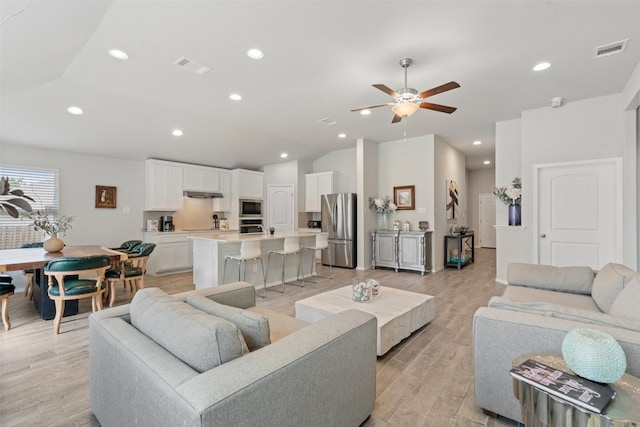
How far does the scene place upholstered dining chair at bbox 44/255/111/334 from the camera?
10.4ft

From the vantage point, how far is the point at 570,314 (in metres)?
1.70

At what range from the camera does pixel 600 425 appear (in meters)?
1.05

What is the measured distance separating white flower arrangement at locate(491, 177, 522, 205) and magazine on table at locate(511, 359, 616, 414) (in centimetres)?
451

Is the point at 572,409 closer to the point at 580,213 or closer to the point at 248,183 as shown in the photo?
the point at 580,213

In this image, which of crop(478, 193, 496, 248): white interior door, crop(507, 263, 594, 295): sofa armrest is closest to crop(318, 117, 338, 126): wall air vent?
crop(507, 263, 594, 295): sofa armrest

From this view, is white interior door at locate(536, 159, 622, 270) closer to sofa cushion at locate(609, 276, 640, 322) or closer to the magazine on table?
sofa cushion at locate(609, 276, 640, 322)

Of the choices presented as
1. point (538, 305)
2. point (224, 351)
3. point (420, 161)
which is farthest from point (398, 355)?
point (420, 161)

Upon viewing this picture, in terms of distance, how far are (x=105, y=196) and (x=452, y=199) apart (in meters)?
7.83

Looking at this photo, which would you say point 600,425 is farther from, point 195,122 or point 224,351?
point 195,122

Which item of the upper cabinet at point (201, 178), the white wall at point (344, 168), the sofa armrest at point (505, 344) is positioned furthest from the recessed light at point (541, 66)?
the upper cabinet at point (201, 178)

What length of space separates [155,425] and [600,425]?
160cm

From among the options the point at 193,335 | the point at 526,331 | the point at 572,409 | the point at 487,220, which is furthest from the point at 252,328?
the point at 487,220

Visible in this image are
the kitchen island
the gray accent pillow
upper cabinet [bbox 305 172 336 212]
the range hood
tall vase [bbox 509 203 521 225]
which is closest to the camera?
the gray accent pillow

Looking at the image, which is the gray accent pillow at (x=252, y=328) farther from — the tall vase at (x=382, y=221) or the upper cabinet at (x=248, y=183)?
the upper cabinet at (x=248, y=183)
